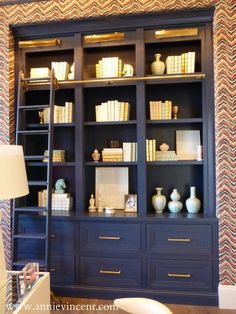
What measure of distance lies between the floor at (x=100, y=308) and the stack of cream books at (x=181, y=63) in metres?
2.26

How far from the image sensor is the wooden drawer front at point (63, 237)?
2986 millimetres

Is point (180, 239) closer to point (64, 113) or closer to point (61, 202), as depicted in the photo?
point (61, 202)

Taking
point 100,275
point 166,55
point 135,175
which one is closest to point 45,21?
point 166,55

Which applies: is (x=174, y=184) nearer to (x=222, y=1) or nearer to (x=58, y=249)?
(x=58, y=249)

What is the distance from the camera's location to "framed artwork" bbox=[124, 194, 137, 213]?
10.4ft

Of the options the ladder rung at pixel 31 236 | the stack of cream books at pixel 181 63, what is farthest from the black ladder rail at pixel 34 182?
the stack of cream books at pixel 181 63

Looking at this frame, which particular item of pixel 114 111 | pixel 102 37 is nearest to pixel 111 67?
pixel 102 37

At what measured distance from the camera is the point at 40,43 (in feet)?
10.6

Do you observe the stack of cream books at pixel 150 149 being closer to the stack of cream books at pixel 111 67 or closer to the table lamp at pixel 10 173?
the stack of cream books at pixel 111 67

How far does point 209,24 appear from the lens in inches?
115

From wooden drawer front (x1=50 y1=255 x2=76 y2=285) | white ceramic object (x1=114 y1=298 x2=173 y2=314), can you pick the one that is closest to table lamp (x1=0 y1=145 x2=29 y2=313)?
white ceramic object (x1=114 y1=298 x2=173 y2=314)

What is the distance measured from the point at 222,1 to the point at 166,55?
754mm

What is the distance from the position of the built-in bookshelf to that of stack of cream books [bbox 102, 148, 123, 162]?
0.01 meters

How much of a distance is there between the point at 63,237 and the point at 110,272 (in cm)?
57
